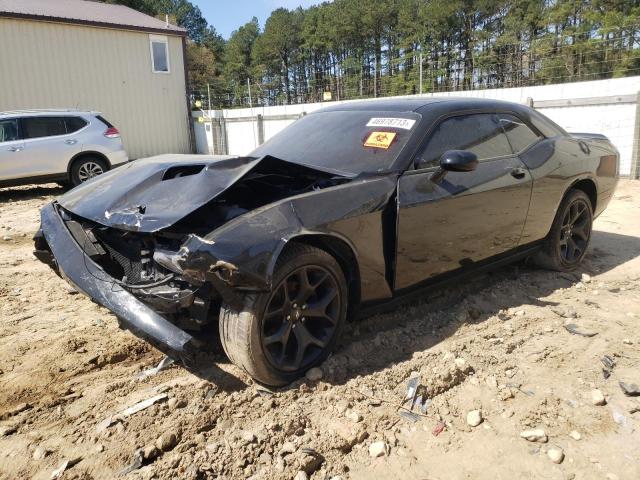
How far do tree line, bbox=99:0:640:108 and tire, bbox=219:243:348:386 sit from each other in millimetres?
12065

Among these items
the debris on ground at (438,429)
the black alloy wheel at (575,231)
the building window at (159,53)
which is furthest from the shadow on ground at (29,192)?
the debris on ground at (438,429)

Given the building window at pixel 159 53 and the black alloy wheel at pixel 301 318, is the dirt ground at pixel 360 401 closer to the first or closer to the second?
the black alloy wheel at pixel 301 318

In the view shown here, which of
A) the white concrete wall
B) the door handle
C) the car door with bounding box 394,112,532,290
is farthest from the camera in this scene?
the white concrete wall

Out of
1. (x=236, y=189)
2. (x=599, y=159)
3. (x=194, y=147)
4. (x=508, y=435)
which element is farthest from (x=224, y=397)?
(x=194, y=147)

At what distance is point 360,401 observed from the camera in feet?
8.75

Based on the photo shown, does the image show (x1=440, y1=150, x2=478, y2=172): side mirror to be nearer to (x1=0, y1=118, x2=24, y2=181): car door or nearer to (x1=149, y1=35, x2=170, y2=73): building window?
Result: (x1=0, y1=118, x2=24, y2=181): car door

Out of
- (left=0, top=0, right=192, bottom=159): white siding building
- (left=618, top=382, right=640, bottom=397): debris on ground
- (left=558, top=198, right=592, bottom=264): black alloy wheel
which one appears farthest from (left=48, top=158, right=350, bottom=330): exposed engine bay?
(left=0, top=0, right=192, bottom=159): white siding building

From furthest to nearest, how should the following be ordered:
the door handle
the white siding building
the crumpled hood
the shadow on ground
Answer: the white siding building → the shadow on ground → the door handle → the crumpled hood

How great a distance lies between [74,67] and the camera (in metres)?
15.6

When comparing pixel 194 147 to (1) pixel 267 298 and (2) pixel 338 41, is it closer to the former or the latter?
(1) pixel 267 298

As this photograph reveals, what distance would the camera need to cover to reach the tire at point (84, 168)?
1028cm

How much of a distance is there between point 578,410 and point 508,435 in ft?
1.55

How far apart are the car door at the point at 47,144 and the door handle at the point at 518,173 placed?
907 cm

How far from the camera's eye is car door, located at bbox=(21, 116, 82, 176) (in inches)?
388
